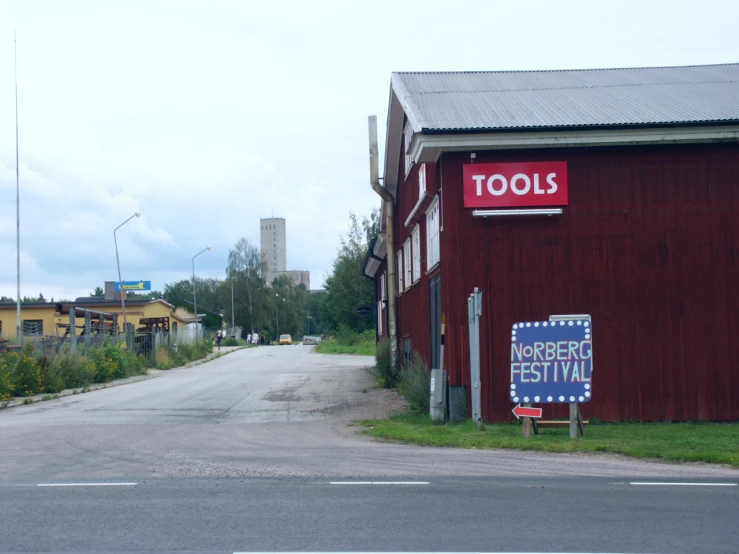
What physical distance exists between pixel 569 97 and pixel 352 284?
5834 cm

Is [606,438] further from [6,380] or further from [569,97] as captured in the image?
[6,380]

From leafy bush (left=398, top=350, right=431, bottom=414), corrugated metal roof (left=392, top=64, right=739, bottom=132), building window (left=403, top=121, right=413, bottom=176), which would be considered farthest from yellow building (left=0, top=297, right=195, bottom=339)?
leafy bush (left=398, top=350, right=431, bottom=414)

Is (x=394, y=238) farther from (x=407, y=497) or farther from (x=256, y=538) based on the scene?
(x=256, y=538)

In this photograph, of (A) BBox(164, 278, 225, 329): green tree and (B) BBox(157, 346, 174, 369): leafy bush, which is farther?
(A) BBox(164, 278, 225, 329): green tree

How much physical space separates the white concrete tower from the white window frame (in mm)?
162184

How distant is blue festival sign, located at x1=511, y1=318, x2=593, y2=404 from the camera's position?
12.5 metres

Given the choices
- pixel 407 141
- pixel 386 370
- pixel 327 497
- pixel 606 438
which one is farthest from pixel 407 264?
pixel 327 497

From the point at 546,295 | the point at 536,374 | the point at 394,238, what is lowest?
the point at 536,374

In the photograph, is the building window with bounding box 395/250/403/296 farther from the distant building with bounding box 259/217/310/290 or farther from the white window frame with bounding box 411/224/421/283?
the distant building with bounding box 259/217/310/290

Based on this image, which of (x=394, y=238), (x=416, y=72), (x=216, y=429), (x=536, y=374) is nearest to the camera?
(x=536, y=374)

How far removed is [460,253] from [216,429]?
17.1 ft

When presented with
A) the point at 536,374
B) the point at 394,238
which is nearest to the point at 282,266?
the point at 394,238

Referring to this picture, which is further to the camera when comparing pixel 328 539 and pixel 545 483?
pixel 545 483

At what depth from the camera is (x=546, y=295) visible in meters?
14.2
